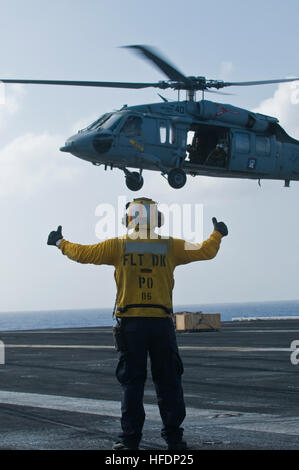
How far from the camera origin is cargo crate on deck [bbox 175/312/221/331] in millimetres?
35281

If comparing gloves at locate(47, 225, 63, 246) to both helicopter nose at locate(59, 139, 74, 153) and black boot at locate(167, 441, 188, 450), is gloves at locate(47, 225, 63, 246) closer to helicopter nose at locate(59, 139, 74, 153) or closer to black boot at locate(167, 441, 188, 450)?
black boot at locate(167, 441, 188, 450)

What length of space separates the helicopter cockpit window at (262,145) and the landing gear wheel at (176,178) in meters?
3.85

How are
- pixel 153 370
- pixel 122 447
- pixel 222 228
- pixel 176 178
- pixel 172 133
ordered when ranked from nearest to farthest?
1. pixel 122 447
2. pixel 153 370
3. pixel 222 228
4. pixel 172 133
5. pixel 176 178

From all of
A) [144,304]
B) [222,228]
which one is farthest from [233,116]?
[144,304]

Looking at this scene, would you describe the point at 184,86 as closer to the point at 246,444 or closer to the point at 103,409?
the point at 103,409

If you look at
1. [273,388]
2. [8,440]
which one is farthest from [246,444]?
Answer: [273,388]

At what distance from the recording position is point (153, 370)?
7.16 meters

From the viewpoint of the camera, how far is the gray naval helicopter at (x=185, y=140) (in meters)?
30.1

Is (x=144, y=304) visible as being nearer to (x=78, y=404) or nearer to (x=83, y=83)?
(x=78, y=404)

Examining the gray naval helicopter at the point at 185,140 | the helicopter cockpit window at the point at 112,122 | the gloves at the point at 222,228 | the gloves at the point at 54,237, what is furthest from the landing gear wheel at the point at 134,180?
the gloves at the point at 54,237

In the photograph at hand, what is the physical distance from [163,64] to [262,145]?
7273 millimetres

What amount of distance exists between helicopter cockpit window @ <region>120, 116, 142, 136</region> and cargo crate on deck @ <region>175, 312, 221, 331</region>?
366 inches
